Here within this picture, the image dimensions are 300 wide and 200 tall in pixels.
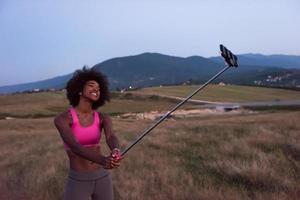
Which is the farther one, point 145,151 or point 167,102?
point 167,102

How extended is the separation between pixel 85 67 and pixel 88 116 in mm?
701

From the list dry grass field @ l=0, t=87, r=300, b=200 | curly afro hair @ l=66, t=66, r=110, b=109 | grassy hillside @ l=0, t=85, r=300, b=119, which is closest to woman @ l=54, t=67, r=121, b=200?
curly afro hair @ l=66, t=66, r=110, b=109

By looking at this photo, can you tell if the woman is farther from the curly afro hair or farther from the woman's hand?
the curly afro hair

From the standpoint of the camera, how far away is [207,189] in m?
7.74

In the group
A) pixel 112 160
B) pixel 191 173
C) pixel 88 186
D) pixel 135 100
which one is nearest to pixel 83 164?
pixel 88 186

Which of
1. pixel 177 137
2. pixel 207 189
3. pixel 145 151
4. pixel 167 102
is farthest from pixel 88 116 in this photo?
pixel 167 102

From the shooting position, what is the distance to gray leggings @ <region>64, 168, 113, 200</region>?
4945mm

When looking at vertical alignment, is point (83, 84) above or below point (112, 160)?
above

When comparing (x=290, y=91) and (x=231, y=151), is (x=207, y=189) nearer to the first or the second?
(x=231, y=151)

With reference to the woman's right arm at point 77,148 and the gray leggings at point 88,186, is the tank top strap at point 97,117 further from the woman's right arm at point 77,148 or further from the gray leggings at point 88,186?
the gray leggings at point 88,186

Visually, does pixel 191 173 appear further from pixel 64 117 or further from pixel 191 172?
pixel 64 117

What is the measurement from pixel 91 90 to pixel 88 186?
94 cm

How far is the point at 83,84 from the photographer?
538 cm

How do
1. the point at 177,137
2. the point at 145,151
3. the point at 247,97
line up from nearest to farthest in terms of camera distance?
the point at 145,151, the point at 177,137, the point at 247,97
